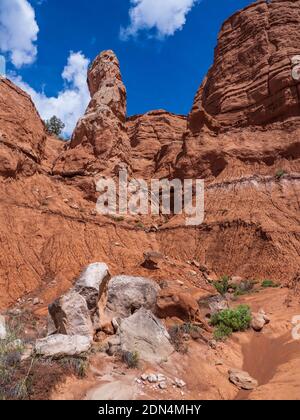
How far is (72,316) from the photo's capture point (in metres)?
7.12

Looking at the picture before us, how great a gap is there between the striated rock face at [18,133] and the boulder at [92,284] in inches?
572

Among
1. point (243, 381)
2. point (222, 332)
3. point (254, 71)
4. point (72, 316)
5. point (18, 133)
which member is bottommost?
point (243, 381)

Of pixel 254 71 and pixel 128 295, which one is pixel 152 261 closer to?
pixel 128 295

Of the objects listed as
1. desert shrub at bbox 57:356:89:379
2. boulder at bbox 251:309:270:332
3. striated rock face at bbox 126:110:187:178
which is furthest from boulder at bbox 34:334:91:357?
striated rock face at bbox 126:110:187:178

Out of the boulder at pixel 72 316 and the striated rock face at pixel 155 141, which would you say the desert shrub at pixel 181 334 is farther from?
the striated rock face at pixel 155 141

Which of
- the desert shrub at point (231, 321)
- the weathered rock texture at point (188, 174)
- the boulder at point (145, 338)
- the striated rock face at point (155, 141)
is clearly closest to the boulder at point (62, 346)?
the boulder at point (145, 338)

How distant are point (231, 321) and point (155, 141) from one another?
3396 centimetres

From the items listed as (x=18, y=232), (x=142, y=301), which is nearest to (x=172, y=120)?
(x=18, y=232)

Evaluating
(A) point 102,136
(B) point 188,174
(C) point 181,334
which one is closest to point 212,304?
(C) point 181,334

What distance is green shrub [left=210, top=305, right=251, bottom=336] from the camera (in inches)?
371

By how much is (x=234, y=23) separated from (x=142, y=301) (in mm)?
38146
